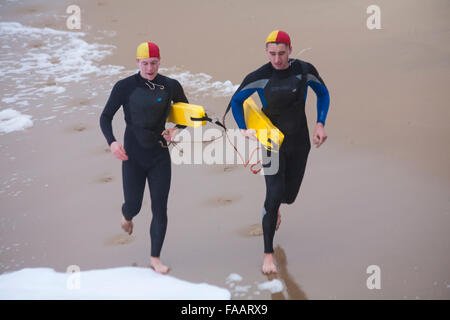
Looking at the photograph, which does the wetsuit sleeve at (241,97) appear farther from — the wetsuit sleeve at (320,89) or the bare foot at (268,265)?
the bare foot at (268,265)

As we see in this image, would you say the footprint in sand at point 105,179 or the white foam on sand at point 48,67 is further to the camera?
the white foam on sand at point 48,67

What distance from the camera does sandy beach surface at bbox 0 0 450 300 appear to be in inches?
163

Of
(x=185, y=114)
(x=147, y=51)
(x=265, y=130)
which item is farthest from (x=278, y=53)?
(x=147, y=51)

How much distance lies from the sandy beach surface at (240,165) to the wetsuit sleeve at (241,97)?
40.7 inches

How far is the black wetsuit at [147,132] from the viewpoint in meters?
3.85

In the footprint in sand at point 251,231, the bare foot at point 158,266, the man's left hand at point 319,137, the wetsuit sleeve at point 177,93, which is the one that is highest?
the wetsuit sleeve at point 177,93

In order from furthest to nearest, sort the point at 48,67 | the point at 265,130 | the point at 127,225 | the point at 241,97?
the point at 48,67 → the point at 127,225 → the point at 241,97 → the point at 265,130

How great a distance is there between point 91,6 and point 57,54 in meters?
1.90

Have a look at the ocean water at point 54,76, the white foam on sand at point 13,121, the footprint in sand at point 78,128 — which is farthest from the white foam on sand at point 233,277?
the white foam on sand at point 13,121

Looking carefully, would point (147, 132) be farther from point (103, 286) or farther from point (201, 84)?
point (201, 84)

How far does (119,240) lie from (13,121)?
3.01 metres

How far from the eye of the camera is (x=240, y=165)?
5504mm

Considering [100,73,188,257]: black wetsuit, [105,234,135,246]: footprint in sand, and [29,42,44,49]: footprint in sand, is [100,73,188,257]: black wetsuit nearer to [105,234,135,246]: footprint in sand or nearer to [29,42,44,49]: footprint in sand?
[105,234,135,246]: footprint in sand
